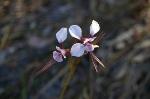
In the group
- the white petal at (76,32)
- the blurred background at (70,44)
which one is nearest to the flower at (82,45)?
the white petal at (76,32)

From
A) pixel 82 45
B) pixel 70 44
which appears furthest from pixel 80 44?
pixel 70 44

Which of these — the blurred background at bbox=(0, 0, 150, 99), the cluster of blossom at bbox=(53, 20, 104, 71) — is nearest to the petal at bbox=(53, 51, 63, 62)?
the cluster of blossom at bbox=(53, 20, 104, 71)

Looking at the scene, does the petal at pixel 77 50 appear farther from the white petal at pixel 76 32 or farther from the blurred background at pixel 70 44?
the blurred background at pixel 70 44

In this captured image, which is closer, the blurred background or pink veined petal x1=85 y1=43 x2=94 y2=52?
pink veined petal x1=85 y1=43 x2=94 y2=52

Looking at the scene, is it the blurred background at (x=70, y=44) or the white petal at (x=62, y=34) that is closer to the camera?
the white petal at (x=62, y=34)

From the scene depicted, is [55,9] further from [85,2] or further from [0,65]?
[0,65]

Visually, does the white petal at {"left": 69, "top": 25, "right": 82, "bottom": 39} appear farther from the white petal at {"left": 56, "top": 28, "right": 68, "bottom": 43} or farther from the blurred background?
the blurred background
